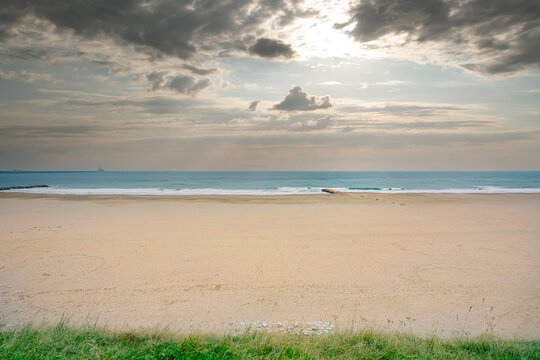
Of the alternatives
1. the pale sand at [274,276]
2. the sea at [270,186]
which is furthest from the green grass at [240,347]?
the sea at [270,186]

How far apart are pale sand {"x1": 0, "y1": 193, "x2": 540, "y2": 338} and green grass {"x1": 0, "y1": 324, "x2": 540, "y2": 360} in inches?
37.9

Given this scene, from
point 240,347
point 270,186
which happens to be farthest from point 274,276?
point 270,186

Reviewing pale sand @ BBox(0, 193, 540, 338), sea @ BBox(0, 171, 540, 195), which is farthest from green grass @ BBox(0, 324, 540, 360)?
sea @ BBox(0, 171, 540, 195)

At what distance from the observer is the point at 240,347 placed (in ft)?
11.8

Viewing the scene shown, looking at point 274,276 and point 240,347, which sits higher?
point 240,347

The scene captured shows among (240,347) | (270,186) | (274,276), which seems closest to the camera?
(240,347)

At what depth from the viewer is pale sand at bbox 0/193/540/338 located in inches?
222

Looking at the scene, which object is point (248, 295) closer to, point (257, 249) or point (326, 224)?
point (257, 249)

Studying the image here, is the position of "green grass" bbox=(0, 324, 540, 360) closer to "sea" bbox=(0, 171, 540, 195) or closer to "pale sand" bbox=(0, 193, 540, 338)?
"pale sand" bbox=(0, 193, 540, 338)

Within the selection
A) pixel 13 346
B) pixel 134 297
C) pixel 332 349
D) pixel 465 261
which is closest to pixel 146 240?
pixel 134 297

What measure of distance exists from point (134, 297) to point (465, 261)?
29.5 ft

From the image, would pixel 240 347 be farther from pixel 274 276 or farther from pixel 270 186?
pixel 270 186

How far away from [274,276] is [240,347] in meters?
4.08

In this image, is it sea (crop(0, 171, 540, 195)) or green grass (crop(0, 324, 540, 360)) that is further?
sea (crop(0, 171, 540, 195))
